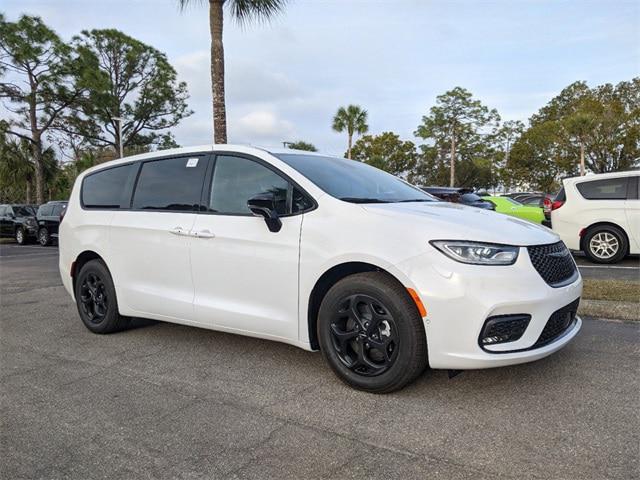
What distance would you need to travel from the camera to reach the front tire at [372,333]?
9.86 ft

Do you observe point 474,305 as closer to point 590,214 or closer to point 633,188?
point 590,214

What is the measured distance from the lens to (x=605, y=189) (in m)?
9.16

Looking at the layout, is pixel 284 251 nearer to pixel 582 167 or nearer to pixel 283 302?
pixel 283 302

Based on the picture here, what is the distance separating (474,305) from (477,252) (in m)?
0.31

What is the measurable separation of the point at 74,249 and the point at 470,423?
4119mm

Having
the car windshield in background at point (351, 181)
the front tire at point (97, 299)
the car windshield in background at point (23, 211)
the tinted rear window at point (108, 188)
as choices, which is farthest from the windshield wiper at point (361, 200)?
the car windshield in background at point (23, 211)

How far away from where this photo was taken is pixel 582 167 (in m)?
38.1

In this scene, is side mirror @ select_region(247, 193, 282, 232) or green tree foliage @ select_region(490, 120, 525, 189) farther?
green tree foliage @ select_region(490, 120, 525, 189)

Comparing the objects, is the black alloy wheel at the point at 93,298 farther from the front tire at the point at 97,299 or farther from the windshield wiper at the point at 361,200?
the windshield wiper at the point at 361,200

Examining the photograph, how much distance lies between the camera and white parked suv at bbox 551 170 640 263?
8.84 meters

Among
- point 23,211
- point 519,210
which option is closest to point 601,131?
point 519,210

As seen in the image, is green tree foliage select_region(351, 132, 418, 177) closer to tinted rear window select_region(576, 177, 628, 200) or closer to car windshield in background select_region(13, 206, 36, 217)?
car windshield in background select_region(13, 206, 36, 217)

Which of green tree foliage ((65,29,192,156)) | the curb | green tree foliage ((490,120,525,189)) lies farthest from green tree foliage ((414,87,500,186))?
the curb

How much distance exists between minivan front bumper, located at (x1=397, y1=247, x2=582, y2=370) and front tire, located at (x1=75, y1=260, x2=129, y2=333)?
9.94 ft
